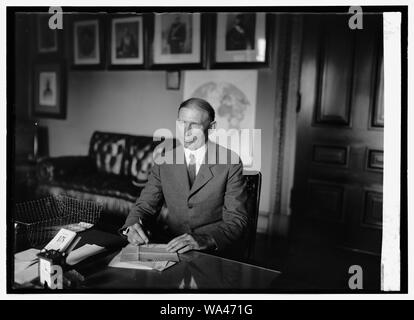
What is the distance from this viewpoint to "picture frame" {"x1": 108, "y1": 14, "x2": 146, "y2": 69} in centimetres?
303

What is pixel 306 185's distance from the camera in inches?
97.8

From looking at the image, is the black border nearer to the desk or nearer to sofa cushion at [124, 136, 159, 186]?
the desk

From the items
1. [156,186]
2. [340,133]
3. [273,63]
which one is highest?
[273,63]

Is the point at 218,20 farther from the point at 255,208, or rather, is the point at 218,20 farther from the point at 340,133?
the point at 255,208

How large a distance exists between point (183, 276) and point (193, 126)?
0.62m

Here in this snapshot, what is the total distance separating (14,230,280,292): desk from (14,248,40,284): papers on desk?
0.39 ft

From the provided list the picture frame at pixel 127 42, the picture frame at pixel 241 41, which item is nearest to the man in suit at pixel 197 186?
the picture frame at pixel 241 41

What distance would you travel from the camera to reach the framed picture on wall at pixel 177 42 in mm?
2842

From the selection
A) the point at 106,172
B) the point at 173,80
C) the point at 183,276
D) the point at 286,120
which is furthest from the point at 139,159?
the point at 183,276

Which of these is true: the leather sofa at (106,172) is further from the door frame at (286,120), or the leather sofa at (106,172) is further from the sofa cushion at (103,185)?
the door frame at (286,120)

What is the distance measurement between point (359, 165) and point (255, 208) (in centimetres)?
114

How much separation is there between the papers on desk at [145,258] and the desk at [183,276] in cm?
2

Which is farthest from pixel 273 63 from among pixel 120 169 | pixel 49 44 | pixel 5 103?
pixel 49 44

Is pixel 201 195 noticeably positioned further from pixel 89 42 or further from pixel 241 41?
Result: pixel 89 42
